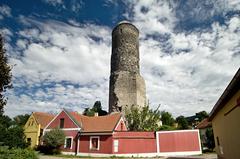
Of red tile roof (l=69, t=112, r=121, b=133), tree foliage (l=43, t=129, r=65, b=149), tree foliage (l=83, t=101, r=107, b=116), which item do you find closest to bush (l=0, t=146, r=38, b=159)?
red tile roof (l=69, t=112, r=121, b=133)

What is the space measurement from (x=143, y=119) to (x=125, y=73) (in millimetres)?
8524

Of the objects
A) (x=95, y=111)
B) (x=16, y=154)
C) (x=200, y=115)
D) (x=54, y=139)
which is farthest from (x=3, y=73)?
(x=200, y=115)

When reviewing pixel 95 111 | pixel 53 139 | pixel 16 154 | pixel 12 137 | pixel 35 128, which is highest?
pixel 95 111

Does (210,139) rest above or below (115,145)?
above

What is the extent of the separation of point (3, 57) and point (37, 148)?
19.1 m

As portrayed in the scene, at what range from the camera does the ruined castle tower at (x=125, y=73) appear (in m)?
Result: 35.4

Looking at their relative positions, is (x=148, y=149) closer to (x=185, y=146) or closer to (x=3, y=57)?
(x=185, y=146)

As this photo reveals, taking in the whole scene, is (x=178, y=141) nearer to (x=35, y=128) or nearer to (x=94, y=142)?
(x=94, y=142)

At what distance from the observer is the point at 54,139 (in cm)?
2434

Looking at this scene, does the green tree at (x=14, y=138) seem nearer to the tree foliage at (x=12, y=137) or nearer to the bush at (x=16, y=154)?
the tree foliage at (x=12, y=137)

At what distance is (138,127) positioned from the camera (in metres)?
31.2

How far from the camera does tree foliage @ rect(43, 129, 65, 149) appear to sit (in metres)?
24.3

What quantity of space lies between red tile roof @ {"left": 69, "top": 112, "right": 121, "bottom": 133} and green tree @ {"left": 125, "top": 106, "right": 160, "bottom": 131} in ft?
15.5

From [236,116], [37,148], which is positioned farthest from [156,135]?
[236,116]
